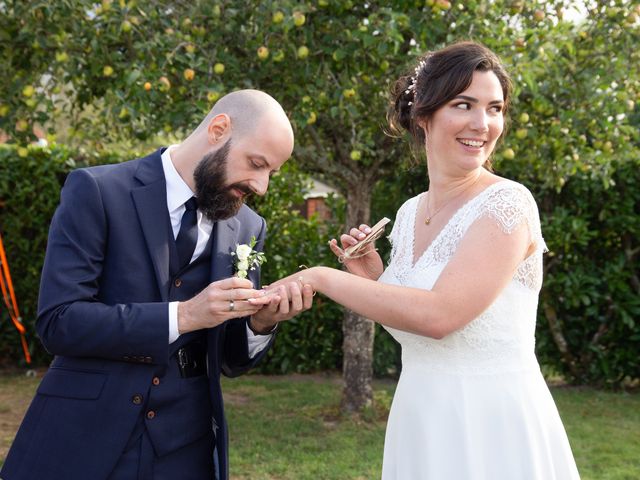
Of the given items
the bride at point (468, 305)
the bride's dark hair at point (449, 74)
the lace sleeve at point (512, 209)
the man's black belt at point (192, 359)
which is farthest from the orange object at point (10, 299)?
the lace sleeve at point (512, 209)

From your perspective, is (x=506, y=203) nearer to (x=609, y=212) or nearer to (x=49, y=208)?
(x=609, y=212)

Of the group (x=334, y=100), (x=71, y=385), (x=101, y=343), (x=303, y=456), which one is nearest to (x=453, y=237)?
(x=101, y=343)

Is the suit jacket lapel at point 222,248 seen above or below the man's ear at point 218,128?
below

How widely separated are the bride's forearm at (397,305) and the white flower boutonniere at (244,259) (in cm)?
37

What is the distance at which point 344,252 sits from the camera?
2914 millimetres

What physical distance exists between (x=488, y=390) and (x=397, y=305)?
49cm

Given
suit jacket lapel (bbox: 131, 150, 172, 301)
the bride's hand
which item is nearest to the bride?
the bride's hand

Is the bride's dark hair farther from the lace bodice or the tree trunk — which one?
the tree trunk

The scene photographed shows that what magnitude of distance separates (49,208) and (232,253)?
6271 millimetres

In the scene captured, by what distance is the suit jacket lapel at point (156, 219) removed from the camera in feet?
8.08

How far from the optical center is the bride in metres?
2.32

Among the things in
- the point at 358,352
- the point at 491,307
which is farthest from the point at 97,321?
the point at 358,352

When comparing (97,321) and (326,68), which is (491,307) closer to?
(97,321)

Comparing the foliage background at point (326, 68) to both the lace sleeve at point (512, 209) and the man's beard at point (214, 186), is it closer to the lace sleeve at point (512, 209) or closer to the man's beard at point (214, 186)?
the man's beard at point (214, 186)
